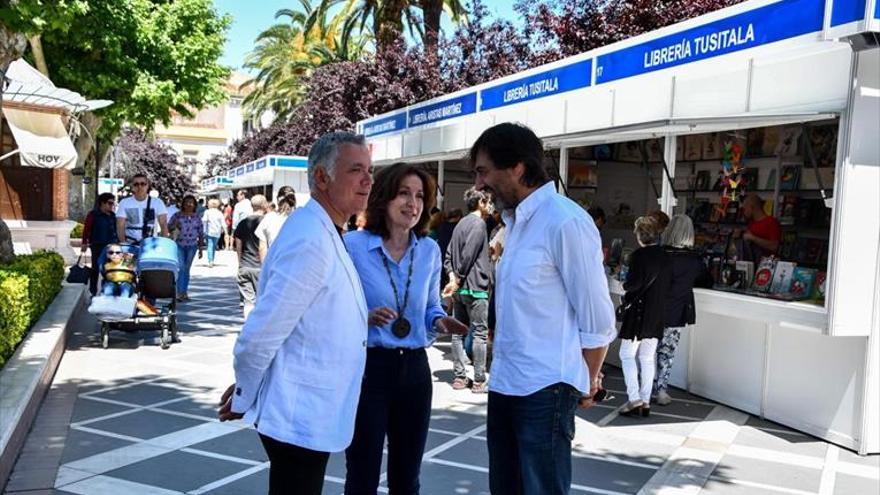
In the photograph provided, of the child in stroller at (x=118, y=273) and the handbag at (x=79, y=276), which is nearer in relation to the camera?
the child in stroller at (x=118, y=273)

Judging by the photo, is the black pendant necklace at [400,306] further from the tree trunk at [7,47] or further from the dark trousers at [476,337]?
the tree trunk at [7,47]

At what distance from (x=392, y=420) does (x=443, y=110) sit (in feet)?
30.8

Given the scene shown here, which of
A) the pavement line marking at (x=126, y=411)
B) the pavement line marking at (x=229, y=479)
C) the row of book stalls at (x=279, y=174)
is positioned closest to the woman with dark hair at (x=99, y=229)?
the pavement line marking at (x=126, y=411)

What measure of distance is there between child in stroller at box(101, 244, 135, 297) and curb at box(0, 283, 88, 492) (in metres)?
0.55

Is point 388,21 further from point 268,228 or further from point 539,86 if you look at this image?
point 268,228

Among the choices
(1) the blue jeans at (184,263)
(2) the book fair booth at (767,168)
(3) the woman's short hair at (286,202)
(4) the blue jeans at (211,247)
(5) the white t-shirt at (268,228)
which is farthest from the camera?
(4) the blue jeans at (211,247)

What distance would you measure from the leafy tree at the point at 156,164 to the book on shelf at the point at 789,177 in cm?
3992

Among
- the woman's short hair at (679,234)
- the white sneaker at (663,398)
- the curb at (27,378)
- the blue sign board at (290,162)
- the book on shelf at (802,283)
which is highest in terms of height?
the blue sign board at (290,162)

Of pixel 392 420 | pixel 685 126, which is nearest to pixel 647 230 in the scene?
pixel 685 126

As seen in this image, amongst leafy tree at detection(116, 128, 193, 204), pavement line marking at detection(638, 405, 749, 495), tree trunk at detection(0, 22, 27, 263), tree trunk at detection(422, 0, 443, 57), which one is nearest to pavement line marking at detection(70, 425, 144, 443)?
pavement line marking at detection(638, 405, 749, 495)

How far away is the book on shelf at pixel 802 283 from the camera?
19.6 ft

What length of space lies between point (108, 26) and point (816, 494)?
15082mm

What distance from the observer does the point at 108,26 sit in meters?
15.1

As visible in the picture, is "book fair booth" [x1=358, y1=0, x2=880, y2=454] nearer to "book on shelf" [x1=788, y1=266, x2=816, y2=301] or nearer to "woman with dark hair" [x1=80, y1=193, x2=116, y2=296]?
"book on shelf" [x1=788, y1=266, x2=816, y2=301]
